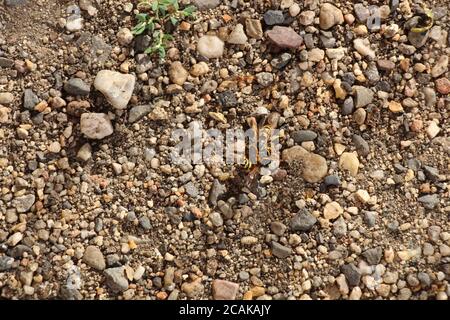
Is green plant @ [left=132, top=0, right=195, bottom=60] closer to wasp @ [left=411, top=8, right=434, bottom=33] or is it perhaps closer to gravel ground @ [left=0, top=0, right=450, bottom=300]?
gravel ground @ [left=0, top=0, right=450, bottom=300]

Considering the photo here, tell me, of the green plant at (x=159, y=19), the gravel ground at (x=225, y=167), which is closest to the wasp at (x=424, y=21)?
the gravel ground at (x=225, y=167)

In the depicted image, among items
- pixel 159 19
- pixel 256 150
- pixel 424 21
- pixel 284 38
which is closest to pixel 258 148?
pixel 256 150

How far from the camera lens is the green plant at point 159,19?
317 cm

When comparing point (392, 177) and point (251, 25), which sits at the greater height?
point (251, 25)

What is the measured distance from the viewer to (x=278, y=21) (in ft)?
10.6

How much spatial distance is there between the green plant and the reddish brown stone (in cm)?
45

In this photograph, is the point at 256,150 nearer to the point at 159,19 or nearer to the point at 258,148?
the point at 258,148

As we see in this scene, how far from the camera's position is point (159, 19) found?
3207mm

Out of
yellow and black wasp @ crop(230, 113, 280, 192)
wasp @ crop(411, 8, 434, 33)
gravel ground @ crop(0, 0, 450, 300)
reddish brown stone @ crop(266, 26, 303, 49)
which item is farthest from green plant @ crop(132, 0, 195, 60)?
wasp @ crop(411, 8, 434, 33)

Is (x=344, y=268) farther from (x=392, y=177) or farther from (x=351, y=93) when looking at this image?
(x=351, y=93)

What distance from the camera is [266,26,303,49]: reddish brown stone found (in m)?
3.19

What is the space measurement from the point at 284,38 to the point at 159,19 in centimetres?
67

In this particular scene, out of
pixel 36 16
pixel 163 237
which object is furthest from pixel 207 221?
pixel 36 16

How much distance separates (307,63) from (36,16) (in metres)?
1.46
